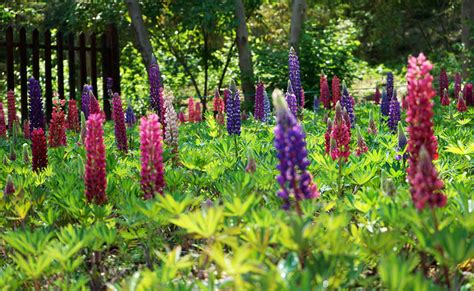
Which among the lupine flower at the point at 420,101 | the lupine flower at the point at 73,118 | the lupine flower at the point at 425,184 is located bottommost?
the lupine flower at the point at 73,118

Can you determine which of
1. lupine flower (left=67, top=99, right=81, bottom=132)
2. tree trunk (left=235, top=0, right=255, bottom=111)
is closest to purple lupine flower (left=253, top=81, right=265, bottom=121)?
lupine flower (left=67, top=99, right=81, bottom=132)

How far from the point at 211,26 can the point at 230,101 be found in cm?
974

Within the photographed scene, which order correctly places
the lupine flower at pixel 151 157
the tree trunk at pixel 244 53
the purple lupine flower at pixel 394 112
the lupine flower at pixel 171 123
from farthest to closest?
the tree trunk at pixel 244 53 → the purple lupine flower at pixel 394 112 → the lupine flower at pixel 171 123 → the lupine flower at pixel 151 157

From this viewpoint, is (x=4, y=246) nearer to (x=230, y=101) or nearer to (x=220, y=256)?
(x=220, y=256)

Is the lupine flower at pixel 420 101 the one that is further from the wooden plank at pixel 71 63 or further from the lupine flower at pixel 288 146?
the wooden plank at pixel 71 63

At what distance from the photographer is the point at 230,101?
5199 mm

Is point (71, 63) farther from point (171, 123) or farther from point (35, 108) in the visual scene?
point (171, 123)

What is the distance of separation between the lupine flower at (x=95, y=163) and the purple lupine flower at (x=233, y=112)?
228 cm

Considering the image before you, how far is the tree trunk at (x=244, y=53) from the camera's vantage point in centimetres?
1456

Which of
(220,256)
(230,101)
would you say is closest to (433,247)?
(220,256)

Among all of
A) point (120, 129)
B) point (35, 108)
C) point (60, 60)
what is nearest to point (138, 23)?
point (60, 60)

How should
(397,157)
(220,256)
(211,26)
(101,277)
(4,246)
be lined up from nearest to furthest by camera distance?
(220,256) < (101,277) < (4,246) < (397,157) < (211,26)

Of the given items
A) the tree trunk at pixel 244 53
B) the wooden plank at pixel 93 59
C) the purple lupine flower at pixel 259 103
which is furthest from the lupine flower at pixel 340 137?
the tree trunk at pixel 244 53

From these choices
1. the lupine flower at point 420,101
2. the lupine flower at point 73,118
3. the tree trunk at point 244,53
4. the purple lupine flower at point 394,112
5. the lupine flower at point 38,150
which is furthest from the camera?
the tree trunk at point 244,53
